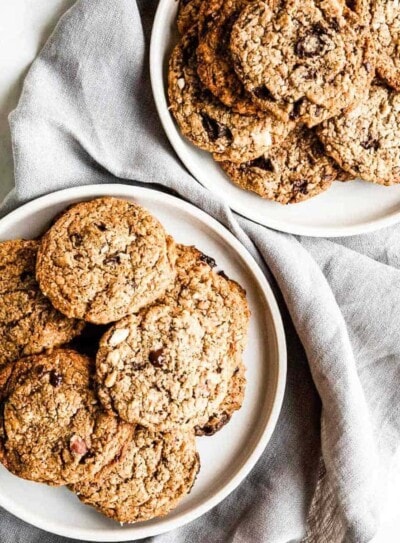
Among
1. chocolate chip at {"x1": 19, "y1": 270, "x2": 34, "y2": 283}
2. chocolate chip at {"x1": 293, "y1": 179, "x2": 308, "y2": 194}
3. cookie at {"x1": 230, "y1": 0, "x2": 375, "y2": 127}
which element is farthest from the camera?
chocolate chip at {"x1": 293, "y1": 179, "x2": 308, "y2": 194}

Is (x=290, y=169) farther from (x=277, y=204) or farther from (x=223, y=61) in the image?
(x=223, y=61)

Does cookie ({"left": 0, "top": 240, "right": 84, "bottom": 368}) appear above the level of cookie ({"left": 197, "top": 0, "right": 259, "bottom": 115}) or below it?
below

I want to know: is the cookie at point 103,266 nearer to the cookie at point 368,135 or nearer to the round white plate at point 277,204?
the round white plate at point 277,204

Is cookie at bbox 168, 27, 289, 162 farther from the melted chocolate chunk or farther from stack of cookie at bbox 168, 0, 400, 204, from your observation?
the melted chocolate chunk

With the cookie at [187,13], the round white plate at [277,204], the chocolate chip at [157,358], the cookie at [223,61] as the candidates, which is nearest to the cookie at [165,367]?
the chocolate chip at [157,358]

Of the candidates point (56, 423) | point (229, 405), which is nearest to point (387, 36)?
point (229, 405)

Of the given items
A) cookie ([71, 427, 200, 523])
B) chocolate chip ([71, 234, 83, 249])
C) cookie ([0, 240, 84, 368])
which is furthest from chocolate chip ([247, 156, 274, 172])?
cookie ([71, 427, 200, 523])

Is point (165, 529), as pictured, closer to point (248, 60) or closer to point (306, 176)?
point (306, 176)
